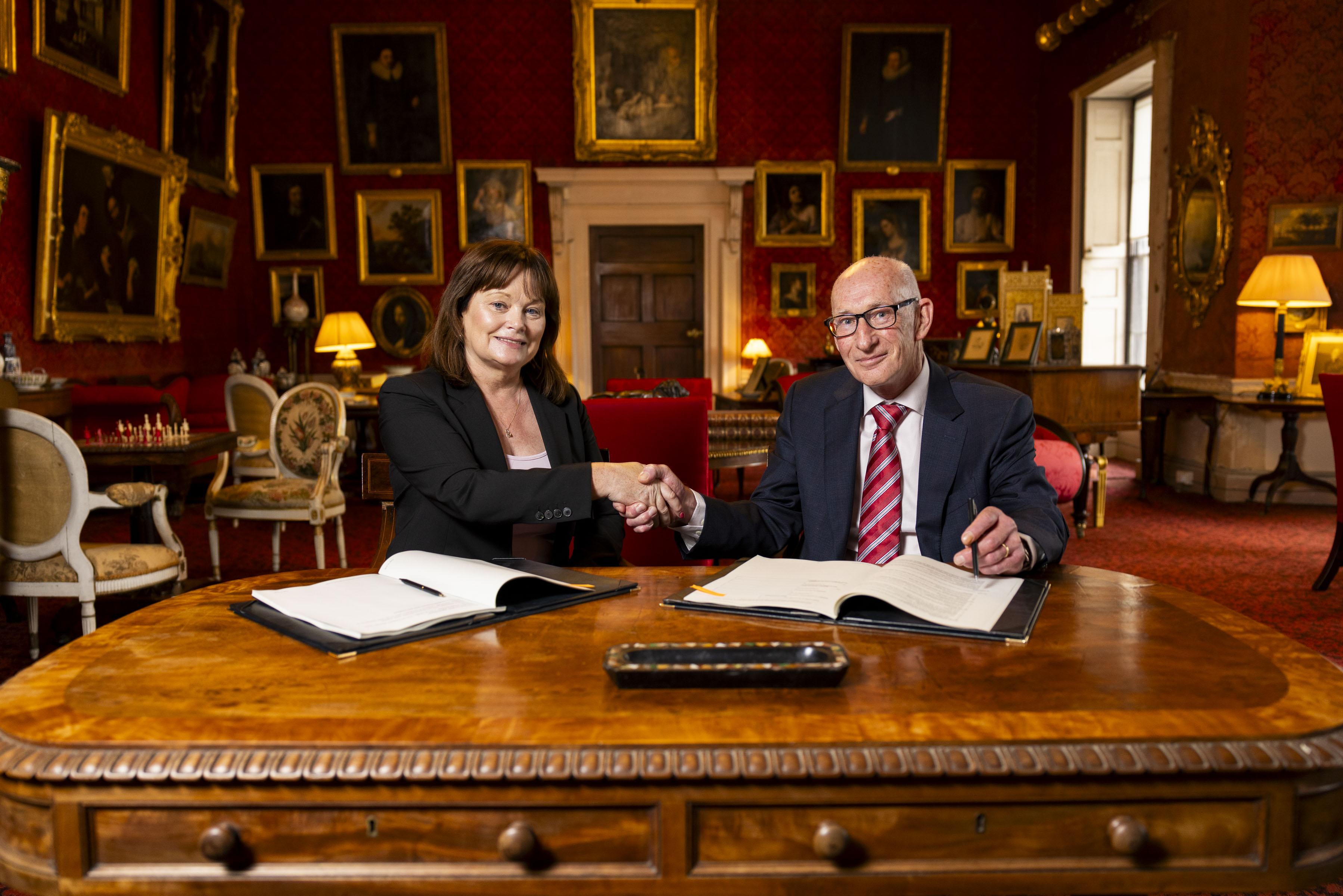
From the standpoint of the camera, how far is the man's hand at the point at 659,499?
2107 mm

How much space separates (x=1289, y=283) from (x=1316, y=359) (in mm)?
656

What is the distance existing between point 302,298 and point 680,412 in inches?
354

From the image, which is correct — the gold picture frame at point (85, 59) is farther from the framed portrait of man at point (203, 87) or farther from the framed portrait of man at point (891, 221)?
the framed portrait of man at point (891, 221)

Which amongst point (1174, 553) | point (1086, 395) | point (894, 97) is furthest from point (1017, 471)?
point (894, 97)

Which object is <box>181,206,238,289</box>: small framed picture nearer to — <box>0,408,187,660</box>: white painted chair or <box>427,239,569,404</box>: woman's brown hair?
<box>0,408,187,660</box>: white painted chair

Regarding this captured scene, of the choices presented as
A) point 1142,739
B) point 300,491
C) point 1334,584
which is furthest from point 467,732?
point 1334,584

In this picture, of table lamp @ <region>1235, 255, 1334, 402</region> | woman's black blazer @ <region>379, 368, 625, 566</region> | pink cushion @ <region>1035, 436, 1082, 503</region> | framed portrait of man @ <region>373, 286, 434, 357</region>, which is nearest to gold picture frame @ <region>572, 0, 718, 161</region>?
framed portrait of man @ <region>373, 286, 434, 357</region>

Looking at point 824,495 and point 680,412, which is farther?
point 680,412

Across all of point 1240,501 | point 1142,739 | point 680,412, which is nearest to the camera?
point 1142,739

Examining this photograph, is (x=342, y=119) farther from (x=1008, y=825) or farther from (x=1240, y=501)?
(x=1008, y=825)

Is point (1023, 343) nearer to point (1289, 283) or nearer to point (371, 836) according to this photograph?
point (1289, 283)

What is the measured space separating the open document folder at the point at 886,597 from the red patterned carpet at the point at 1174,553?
276cm

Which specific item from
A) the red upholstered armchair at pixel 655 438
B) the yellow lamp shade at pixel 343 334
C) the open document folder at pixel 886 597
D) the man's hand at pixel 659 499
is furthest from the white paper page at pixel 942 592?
the yellow lamp shade at pixel 343 334

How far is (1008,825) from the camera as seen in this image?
105 centimetres
